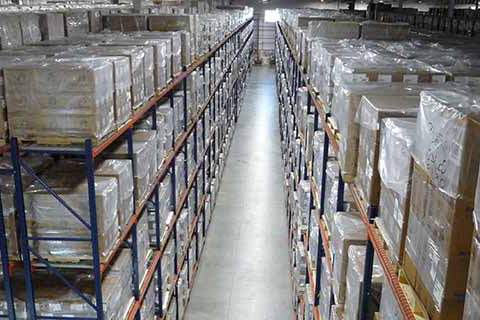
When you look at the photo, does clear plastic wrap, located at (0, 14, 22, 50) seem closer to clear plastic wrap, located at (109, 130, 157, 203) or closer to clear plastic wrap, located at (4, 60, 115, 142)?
clear plastic wrap, located at (109, 130, 157, 203)

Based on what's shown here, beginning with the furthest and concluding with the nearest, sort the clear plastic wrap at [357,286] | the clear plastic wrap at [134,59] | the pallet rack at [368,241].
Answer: the clear plastic wrap at [134,59] < the clear plastic wrap at [357,286] < the pallet rack at [368,241]

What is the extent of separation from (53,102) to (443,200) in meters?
2.70

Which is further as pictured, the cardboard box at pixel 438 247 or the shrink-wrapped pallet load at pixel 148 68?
the shrink-wrapped pallet load at pixel 148 68

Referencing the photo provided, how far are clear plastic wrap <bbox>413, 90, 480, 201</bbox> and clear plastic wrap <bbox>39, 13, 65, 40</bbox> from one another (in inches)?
193

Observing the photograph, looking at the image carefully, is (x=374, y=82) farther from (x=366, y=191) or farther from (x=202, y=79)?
(x=202, y=79)

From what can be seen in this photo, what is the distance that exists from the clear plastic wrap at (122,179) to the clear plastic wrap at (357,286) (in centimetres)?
187

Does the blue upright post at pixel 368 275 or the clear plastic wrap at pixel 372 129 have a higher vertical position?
the clear plastic wrap at pixel 372 129

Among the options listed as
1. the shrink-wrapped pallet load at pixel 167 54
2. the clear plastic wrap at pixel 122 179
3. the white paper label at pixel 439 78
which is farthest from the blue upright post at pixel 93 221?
the white paper label at pixel 439 78

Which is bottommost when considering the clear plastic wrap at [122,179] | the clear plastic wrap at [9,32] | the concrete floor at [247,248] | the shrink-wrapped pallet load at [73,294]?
the concrete floor at [247,248]

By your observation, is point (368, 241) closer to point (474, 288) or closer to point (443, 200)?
point (443, 200)

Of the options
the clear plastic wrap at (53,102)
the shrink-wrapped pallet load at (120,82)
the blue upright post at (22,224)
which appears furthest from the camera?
the shrink-wrapped pallet load at (120,82)

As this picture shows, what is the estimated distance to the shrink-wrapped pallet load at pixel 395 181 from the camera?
8.06ft

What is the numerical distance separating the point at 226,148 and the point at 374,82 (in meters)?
10.0

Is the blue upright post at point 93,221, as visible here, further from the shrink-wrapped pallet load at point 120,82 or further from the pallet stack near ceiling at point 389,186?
the pallet stack near ceiling at point 389,186
